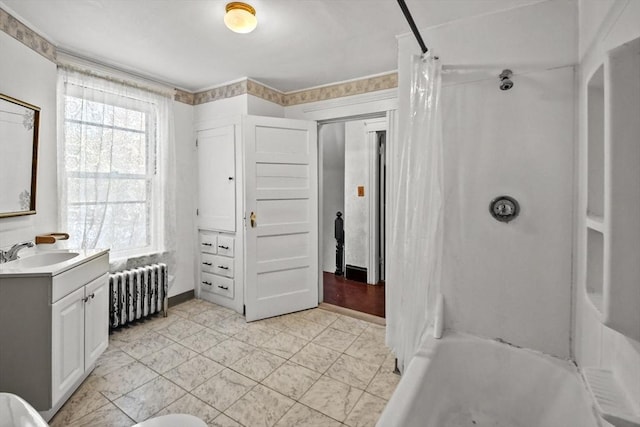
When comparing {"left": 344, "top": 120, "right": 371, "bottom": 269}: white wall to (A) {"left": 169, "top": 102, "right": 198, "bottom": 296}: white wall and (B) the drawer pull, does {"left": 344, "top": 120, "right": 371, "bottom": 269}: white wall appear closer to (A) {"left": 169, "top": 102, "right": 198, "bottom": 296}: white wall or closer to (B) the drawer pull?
(A) {"left": 169, "top": 102, "right": 198, "bottom": 296}: white wall

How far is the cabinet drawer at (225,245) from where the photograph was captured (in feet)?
10.3

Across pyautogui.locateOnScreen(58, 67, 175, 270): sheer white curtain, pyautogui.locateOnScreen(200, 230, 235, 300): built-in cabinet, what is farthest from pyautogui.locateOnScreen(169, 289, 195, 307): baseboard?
pyautogui.locateOnScreen(58, 67, 175, 270): sheer white curtain

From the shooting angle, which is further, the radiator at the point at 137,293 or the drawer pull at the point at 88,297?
the radiator at the point at 137,293

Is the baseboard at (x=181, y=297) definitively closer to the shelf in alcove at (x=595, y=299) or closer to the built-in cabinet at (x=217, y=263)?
the built-in cabinet at (x=217, y=263)

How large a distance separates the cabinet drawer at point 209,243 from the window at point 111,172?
426 millimetres

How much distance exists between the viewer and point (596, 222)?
0.88m

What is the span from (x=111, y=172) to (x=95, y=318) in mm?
1355

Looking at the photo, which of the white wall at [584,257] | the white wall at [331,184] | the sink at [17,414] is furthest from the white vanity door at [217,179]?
the white wall at [584,257]

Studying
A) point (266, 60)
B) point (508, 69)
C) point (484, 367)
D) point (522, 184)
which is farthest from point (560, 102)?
point (266, 60)

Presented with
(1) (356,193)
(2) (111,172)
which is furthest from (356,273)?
(2) (111,172)

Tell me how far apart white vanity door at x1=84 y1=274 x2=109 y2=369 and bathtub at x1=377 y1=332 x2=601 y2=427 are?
6.40 ft

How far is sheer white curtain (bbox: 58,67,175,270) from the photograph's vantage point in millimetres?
2461

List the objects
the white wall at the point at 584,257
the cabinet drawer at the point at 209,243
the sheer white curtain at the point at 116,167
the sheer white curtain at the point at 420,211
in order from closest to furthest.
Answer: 1. the white wall at the point at 584,257
2. the sheer white curtain at the point at 420,211
3. the sheer white curtain at the point at 116,167
4. the cabinet drawer at the point at 209,243

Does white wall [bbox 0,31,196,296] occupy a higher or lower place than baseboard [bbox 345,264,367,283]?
higher
